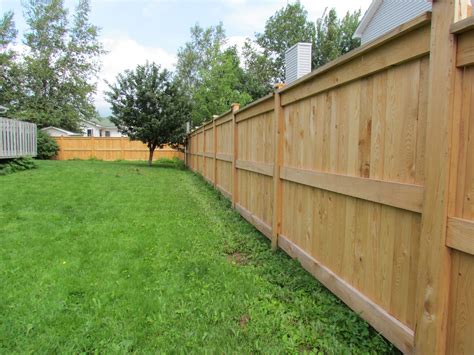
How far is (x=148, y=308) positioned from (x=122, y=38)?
33.6 metres

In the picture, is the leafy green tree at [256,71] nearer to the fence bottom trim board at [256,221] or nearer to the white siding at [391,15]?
the white siding at [391,15]

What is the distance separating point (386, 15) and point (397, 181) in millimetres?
10972

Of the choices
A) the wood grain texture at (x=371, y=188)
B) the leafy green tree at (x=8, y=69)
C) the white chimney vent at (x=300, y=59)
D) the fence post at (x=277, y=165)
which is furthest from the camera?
the leafy green tree at (x=8, y=69)

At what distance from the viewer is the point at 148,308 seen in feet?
8.00

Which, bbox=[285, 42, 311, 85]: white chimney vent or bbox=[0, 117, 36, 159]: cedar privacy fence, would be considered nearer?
bbox=[285, 42, 311, 85]: white chimney vent

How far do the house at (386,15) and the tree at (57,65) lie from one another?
77.9 feet

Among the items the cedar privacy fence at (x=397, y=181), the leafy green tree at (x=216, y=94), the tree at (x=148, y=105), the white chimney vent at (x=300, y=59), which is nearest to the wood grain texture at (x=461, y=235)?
the cedar privacy fence at (x=397, y=181)

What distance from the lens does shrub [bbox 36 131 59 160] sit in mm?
20567

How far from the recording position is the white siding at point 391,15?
896 cm

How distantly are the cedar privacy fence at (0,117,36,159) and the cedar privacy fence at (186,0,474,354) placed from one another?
35.1 feet

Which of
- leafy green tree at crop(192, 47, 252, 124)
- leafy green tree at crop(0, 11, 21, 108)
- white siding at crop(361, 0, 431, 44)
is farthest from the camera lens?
leafy green tree at crop(0, 11, 21, 108)

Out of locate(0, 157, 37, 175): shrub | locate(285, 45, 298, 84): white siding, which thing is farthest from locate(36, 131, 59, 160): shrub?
locate(285, 45, 298, 84): white siding

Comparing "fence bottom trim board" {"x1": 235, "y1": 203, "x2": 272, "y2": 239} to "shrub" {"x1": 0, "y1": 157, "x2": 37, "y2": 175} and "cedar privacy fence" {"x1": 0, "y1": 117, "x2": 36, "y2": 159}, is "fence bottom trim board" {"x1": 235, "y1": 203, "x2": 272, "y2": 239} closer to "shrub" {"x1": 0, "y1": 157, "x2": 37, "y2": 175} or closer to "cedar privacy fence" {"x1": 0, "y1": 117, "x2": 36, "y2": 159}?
"shrub" {"x1": 0, "y1": 157, "x2": 37, "y2": 175}

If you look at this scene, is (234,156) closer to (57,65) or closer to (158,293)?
(158,293)
